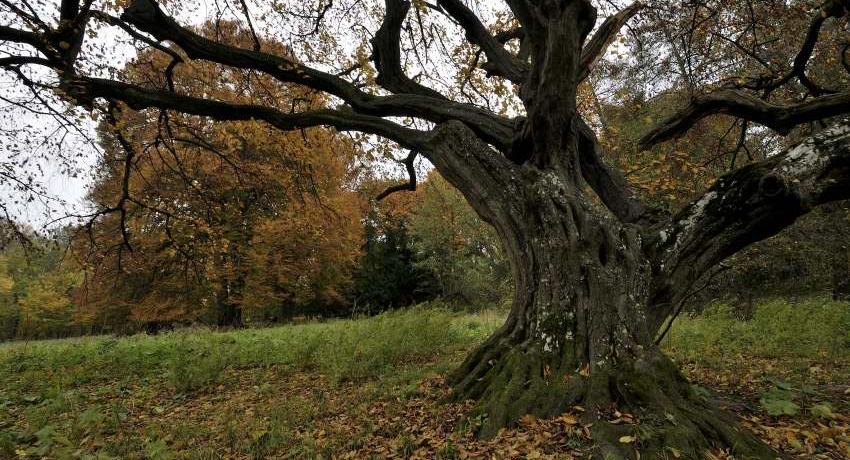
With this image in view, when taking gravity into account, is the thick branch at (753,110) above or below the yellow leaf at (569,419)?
above

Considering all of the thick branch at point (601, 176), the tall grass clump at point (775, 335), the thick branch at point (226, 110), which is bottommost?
the tall grass clump at point (775, 335)

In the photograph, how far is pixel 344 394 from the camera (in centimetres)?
557

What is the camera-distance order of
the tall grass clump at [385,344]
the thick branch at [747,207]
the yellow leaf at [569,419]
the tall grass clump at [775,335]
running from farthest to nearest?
the tall grass clump at [775,335], the tall grass clump at [385,344], the thick branch at [747,207], the yellow leaf at [569,419]

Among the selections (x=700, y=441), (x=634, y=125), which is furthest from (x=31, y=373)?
(x=634, y=125)

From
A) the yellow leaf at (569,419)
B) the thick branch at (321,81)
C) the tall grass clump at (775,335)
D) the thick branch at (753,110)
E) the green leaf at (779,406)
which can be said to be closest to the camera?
the yellow leaf at (569,419)

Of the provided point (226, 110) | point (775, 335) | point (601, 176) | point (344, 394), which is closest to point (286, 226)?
point (226, 110)

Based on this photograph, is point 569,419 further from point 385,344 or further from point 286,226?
point 286,226

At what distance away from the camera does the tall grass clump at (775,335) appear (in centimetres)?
704

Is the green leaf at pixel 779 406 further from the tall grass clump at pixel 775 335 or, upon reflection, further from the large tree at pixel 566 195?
the tall grass clump at pixel 775 335

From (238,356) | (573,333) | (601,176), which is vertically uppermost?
(601,176)

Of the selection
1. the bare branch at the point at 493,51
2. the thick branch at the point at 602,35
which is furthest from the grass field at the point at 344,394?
the bare branch at the point at 493,51

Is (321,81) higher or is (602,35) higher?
(321,81)

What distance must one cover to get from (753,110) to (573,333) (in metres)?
3.78

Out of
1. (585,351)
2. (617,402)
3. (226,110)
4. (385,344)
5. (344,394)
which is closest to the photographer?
(617,402)
